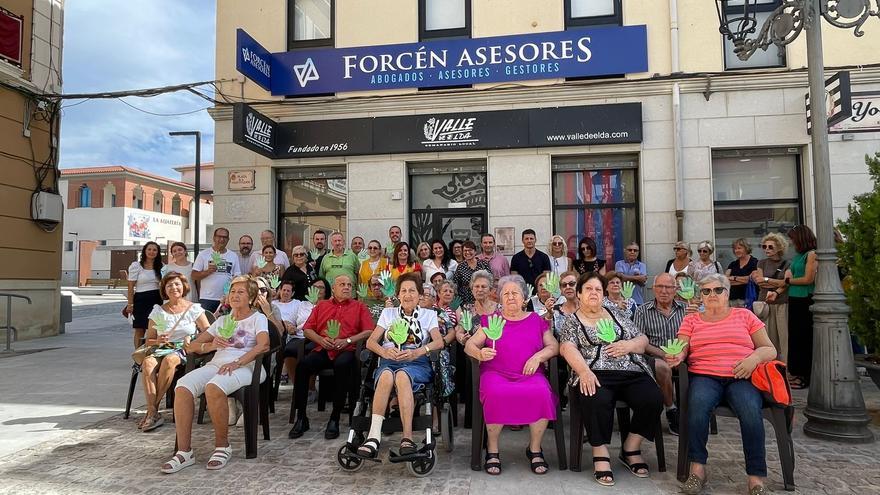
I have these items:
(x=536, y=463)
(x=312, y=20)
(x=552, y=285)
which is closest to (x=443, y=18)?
(x=312, y=20)

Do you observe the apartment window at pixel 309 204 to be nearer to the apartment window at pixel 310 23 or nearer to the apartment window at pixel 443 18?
the apartment window at pixel 310 23

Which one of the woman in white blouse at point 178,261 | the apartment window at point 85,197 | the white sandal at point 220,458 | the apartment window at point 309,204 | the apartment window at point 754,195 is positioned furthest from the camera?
the apartment window at point 85,197

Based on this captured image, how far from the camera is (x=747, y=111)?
7.82m

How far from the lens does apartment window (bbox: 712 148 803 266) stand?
7922 millimetres

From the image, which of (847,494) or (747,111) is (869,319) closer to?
(847,494)

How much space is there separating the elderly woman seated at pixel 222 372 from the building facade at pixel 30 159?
8021 millimetres

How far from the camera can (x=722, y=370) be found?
338 cm

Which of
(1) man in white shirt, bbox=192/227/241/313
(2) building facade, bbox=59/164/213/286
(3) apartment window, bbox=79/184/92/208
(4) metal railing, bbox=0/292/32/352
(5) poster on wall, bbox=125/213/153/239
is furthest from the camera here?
(3) apartment window, bbox=79/184/92/208

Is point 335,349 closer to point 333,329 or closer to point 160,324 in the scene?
point 333,329

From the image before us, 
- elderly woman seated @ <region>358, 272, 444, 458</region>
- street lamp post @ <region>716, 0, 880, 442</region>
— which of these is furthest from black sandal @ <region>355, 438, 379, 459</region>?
street lamp post @ <region>716, 0, 880, 442</region>

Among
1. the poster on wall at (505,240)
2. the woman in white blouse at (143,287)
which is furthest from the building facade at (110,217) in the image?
the poster on wall at (505,240)

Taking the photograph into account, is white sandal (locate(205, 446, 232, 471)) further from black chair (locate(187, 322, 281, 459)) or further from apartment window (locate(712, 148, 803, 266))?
apartment window (locate(712, 148, 803, 266))

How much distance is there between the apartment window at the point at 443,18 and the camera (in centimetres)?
881

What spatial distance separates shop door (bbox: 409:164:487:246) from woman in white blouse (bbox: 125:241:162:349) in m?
3.97
